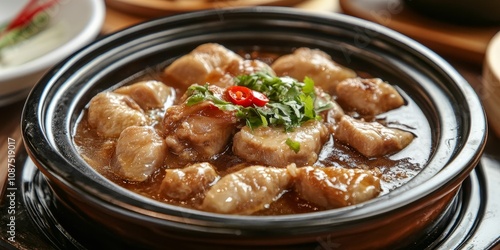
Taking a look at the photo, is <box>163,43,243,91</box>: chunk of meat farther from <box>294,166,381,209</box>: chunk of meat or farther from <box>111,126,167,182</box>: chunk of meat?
<box>294,166,381,209</box>: chunk of meat

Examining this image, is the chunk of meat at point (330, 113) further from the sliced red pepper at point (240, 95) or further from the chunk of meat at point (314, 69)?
the sliced red pepper at point (240, 95)

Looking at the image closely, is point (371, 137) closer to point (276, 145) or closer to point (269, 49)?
point (276, 145)

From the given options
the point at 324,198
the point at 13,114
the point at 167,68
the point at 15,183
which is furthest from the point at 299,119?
the point at 13,114

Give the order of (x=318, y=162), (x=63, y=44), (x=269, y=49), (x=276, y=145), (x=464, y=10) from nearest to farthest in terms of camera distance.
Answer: (x=276, y=145), (x=318, y=162), (x=269, y=49), (x=63, y=44), (x=464, y=10)

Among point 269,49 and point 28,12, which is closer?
point 269,49

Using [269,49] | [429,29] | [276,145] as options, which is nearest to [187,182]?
[276,145]
